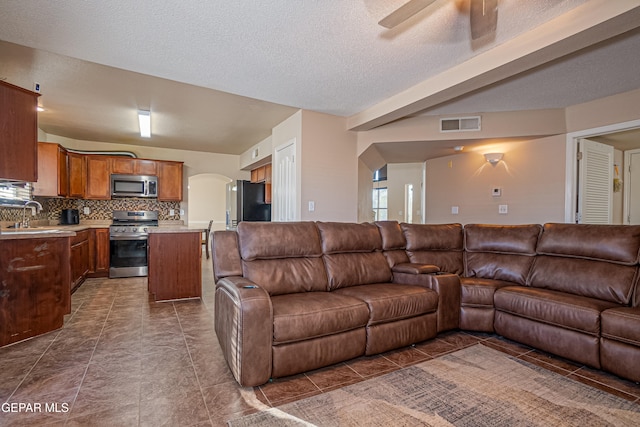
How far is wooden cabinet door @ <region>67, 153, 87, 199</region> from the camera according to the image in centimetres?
529

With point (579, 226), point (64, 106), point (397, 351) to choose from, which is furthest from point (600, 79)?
point (64, 106)

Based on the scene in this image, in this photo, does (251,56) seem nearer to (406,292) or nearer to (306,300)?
(306,300)

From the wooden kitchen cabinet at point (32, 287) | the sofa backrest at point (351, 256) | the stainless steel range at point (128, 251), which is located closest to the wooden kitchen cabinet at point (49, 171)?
the stainless steel range at point (128, 251)

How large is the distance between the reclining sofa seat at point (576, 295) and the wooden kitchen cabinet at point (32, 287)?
4012 mm

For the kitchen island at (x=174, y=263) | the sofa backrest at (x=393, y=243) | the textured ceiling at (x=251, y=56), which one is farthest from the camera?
the kitchen island at (x=174, y=263)

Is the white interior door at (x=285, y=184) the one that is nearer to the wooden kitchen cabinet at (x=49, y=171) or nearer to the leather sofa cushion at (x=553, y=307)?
the leather sofa cushion at (x=553, y=307)

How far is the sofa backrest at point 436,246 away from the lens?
3.39 m

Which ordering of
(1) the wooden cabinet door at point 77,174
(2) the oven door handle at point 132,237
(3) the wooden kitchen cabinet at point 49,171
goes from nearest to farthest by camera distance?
(3) the wooden kitchen cabinet at point 49,171 < (2) the oven door handle at point 132,237 < (1) the wooden cabinet door at point 77,174

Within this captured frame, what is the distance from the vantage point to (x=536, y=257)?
10.0 feet

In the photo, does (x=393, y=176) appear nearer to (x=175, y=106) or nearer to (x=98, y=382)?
(x=175, y=106)

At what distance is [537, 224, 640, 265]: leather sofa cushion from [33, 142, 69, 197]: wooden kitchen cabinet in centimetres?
648

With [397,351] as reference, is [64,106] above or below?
above

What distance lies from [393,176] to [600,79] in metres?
6.68
